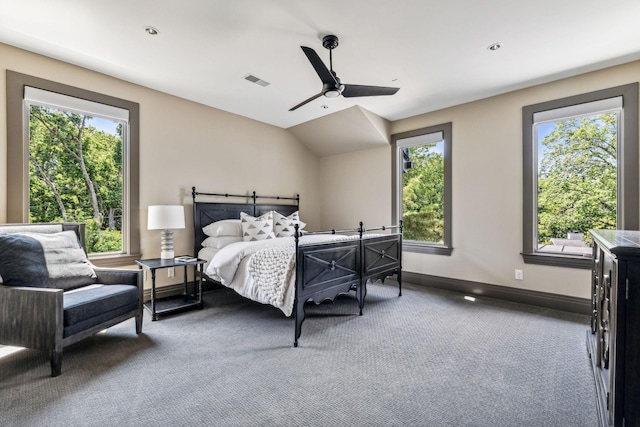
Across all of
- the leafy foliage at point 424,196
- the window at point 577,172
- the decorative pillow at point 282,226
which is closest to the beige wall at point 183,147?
the decorative pillow at point 282,226

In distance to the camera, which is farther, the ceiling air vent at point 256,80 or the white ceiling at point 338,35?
the ceiling air vent at point 256,80

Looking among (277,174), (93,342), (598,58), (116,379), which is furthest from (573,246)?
(93,342)

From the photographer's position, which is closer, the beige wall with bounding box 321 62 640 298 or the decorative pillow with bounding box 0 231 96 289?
the decorative pillow with bounding box 0 231 96 289

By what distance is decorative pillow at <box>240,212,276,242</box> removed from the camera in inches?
159

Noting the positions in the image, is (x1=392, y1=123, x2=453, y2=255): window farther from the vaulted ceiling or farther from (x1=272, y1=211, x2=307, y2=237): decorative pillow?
(x1=272, y1=211, x2=307, y2=237): decorative pillow

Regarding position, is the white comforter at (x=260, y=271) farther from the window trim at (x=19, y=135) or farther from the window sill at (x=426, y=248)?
the window sill at (x=426, y=248)

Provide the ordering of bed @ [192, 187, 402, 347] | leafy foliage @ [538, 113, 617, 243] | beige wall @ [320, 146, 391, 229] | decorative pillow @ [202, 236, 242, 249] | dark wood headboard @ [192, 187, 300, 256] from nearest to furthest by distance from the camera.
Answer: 1. bed @ [192, 187, 402, 347]
2. leafy foliage @ [538, 113, 617, 243]
3. decorative pillow @ [202, 236, 242, 249]
4. dark wood headboard @ [192, 187, 300, 256]
5. beige wall @ [320, 146, 391, 229]

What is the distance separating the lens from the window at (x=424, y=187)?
431 cm

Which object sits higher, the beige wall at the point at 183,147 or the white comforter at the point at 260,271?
the beige wall at the point at 183,147

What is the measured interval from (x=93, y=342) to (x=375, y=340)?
8.13 feet

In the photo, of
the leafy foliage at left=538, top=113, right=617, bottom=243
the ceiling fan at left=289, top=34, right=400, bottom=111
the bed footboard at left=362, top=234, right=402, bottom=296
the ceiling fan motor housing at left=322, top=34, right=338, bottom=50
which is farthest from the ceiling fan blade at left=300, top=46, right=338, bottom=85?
the leafy foliage at left=538, top=113, right=617, bottom=243

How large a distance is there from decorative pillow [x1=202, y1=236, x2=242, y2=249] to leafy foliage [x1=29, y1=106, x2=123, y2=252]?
1000mm

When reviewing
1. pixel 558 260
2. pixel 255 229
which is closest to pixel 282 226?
pixel 255 229

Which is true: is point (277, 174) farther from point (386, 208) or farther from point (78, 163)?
point (78, 163)
